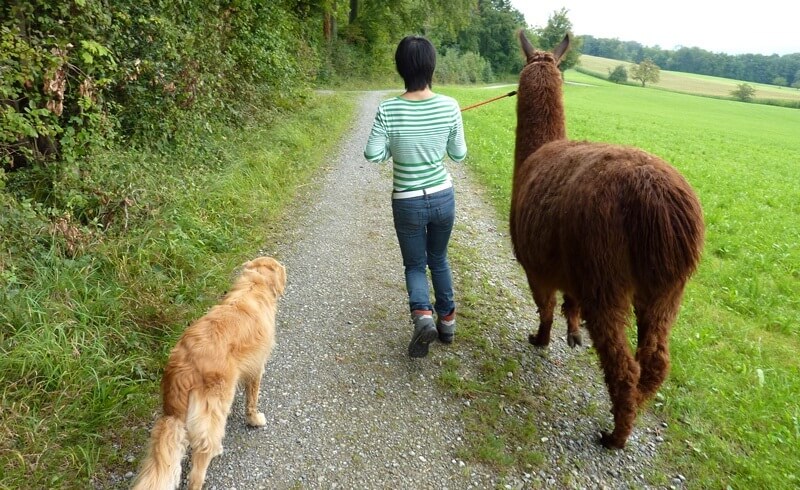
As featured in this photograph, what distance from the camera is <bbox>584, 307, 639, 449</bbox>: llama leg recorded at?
2.73 m

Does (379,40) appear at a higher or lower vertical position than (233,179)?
higher

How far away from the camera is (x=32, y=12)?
392 centimetres

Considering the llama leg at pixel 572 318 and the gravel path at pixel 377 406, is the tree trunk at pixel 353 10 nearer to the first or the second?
the gravel path at pixel 377 406

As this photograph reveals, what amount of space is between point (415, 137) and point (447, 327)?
1.64 m

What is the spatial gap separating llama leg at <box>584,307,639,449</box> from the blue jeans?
1206 mm

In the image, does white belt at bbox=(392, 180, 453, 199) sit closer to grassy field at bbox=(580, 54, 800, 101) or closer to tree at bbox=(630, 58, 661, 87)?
grassy field at bbox=(580, 54, 800, 101)

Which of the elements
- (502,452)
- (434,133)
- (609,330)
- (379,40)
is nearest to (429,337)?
(502,452)

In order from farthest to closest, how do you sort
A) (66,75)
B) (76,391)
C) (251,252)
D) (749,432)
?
1. (251,252)
2. (66,75)
3. (749,432)
4. (76,391)

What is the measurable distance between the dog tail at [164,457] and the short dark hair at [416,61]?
97.2 inches

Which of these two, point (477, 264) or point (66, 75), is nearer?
point (66, 75)

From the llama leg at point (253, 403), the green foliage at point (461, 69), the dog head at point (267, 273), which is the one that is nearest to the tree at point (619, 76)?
the green foliage at point (461, 69)

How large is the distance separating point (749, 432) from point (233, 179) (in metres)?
6.38

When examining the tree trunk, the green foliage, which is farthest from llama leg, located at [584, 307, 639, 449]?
the green foliage

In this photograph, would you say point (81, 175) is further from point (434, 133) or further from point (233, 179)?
point (434, 133)
